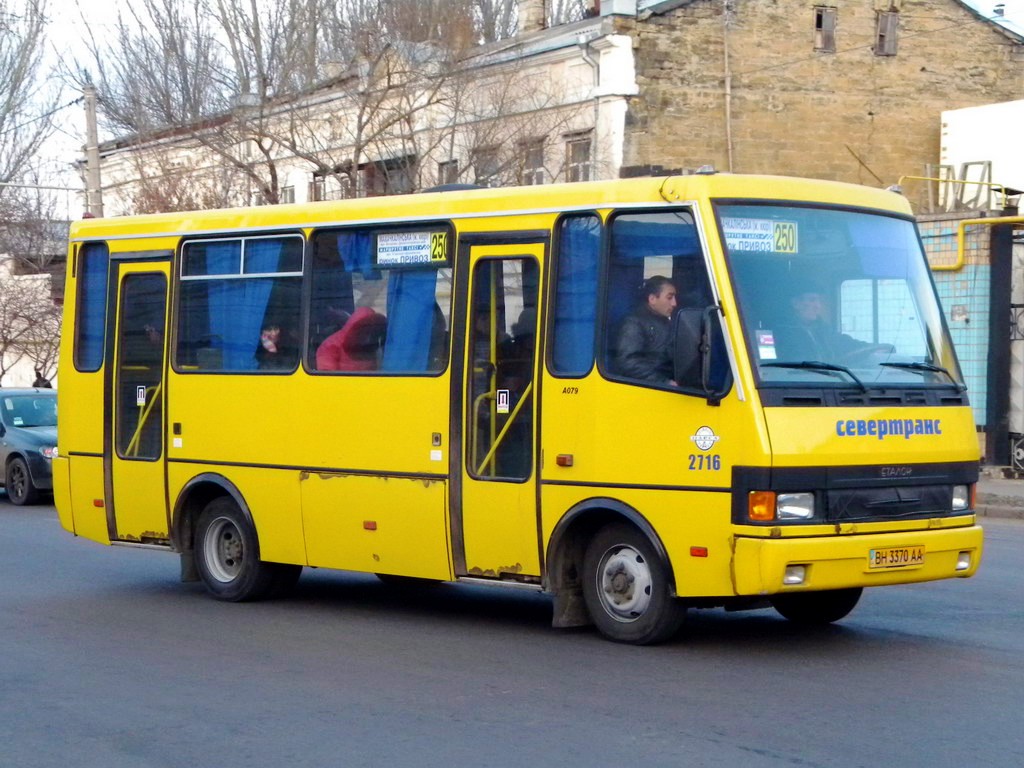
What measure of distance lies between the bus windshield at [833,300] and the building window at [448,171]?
19938mm

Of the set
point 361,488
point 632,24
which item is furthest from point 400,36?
point 361,488

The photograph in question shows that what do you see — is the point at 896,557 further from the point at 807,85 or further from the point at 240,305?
the point at 807,85

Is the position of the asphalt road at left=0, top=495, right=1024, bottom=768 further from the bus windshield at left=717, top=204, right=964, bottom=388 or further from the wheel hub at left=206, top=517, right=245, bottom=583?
the bus windshield at left=717, top=204, right=964, bottom=388

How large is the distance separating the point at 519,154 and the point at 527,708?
2225cm

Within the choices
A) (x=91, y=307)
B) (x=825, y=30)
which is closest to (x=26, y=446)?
Result: (x=91, y=307)

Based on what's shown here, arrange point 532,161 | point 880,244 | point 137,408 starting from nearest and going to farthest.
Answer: point 880,244, point 137,408, point 532,161

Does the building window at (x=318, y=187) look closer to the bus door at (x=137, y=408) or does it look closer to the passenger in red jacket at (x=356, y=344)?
the bus door at (x=137, y=408)

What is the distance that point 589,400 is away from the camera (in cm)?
905

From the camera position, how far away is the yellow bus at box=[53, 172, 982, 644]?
331 inches

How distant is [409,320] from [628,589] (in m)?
2.36

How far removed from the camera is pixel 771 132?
32719 mm

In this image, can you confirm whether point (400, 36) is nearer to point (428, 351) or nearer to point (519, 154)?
point (519, 154)

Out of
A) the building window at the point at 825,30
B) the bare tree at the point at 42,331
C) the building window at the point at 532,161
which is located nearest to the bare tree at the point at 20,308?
the bare tree at the point at 42,331

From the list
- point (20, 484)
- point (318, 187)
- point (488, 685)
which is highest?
point (318, 187)
